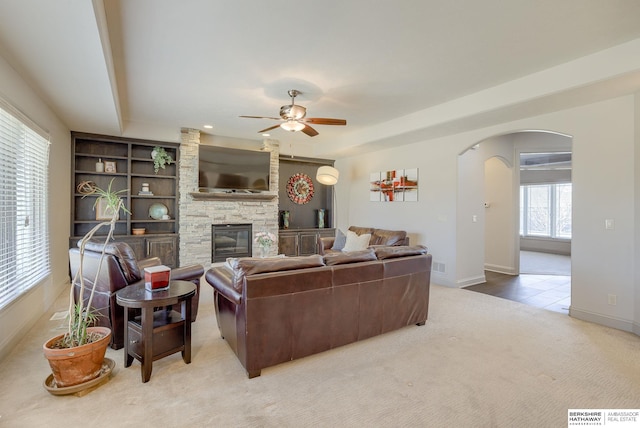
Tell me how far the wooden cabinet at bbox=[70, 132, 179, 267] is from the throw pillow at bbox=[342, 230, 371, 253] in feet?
10.6

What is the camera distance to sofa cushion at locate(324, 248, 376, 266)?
2721 mm

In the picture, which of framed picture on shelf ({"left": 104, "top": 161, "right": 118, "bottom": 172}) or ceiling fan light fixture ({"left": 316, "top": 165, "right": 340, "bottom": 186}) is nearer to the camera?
framed picture on shelf ({"left": 104, "top": 161, "right": 118, "bottom": 172})

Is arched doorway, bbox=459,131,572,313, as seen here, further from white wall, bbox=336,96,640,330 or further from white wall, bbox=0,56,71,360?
white wall, bbox=0,56,71,360

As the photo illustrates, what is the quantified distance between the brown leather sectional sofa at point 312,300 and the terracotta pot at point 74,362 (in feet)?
3.09

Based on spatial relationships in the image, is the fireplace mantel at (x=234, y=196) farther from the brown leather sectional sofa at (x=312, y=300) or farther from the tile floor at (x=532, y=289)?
the tile floor at (x=532, y=289)

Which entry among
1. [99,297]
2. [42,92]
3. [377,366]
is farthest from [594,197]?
[42,92]

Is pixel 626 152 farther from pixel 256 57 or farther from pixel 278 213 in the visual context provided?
pixel 278 213

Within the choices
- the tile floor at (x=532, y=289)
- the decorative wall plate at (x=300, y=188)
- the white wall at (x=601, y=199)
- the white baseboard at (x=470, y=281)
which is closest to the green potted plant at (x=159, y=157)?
the decorative wall plate at (x=300, y=188)

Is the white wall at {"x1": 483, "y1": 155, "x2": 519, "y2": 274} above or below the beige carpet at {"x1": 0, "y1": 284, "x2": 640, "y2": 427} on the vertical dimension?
above

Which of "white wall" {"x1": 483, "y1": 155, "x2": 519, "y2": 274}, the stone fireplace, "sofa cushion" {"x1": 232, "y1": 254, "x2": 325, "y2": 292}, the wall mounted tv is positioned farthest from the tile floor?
the wall mounted tv

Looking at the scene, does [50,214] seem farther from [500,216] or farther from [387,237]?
[500,216]

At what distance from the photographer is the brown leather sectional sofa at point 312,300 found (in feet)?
7.56

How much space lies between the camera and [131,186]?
5.82 metres

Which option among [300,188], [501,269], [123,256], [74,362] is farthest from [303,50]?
[501,269]
